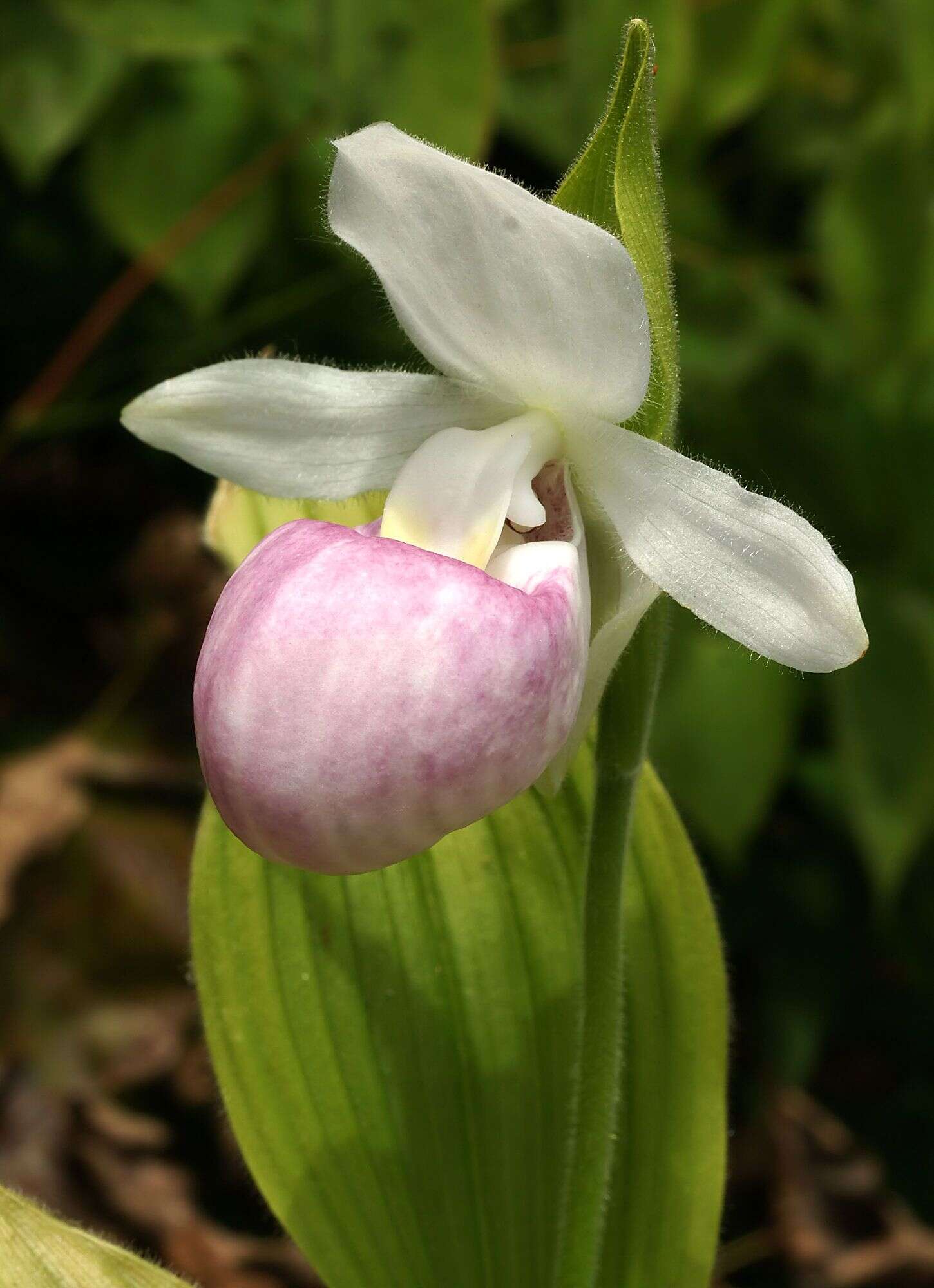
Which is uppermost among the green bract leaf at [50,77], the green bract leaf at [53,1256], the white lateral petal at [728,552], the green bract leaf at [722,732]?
the green bract leaf at [50,77]

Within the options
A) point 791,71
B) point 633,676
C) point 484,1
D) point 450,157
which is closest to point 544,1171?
point 633,676

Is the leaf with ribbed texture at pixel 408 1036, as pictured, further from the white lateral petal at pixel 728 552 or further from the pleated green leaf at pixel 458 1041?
the white lateral petal at pixel 728 552

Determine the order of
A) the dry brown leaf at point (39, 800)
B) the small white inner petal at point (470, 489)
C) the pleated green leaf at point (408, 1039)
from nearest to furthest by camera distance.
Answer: the small white inner petal at point (470, 489), the pleated green leaf at point (408, 1039), the dry brown leaf at point (39, 800)

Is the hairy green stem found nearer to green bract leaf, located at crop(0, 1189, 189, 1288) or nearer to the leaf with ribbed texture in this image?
the leaf with ribbed texture

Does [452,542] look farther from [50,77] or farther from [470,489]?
[50,77]

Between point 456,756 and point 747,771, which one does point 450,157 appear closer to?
point 456,756

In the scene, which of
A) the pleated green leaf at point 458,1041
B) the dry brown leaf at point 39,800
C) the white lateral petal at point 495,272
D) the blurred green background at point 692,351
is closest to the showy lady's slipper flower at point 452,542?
the white lateral petal at point 495,272

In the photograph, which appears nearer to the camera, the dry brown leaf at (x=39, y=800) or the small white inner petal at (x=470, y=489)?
the small white inner petal at (x=470, y=489)
